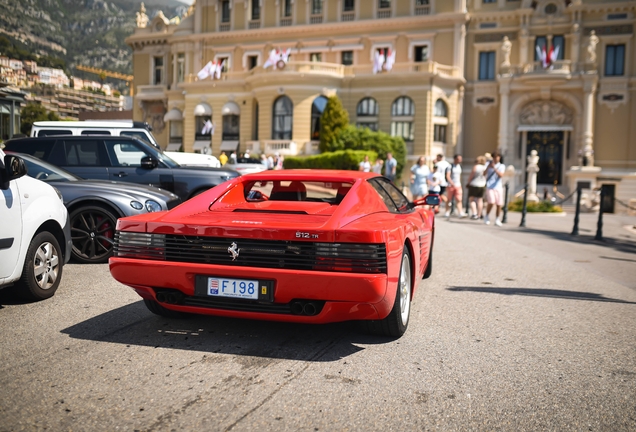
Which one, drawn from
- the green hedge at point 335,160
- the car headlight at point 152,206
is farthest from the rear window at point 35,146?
the green hedge at point 335,160

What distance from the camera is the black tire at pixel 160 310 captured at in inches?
198

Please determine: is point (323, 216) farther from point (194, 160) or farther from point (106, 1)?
point (106, 1)

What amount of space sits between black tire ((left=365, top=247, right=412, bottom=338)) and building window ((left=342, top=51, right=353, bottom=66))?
41.7m

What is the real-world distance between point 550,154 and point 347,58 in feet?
54.4

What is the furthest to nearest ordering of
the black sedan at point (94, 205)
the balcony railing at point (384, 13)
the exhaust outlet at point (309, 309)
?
the balcony railing at point (384, 13), the black sedan at point (94, 205), the exhaust outlet at point (309, 309)

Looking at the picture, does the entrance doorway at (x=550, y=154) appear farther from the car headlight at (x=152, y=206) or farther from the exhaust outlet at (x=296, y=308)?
the exhaust outlet at (x=296, y=308)

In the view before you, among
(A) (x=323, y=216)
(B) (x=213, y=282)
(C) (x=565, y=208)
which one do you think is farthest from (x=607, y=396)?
(C) (x=565, y=208)

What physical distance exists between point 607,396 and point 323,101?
125 ft

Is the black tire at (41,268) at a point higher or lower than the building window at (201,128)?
lower

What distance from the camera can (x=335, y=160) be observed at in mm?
34000

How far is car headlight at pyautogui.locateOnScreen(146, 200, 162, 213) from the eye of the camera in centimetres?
789

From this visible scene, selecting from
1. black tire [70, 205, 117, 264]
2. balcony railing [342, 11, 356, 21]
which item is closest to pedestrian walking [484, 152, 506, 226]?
black tire [70, 205, 117, 264]

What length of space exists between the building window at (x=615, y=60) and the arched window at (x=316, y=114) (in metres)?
20.0

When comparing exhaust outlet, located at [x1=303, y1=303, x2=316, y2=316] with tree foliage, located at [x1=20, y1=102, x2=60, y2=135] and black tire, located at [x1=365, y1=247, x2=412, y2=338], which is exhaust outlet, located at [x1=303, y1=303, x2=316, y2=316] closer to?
black tire, located at [x1=365, y1=247, x2=412, y2=338]
